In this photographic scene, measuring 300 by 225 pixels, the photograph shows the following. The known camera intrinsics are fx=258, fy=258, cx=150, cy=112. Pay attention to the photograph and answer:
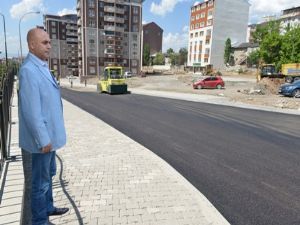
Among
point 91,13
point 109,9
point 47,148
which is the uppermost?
point 109,9

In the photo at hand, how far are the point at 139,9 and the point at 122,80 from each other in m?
58.0

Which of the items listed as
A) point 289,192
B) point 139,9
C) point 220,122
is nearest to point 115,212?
point 289,192

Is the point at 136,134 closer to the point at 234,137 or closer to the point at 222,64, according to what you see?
the point at 234,137

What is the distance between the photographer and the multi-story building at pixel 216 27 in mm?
76125

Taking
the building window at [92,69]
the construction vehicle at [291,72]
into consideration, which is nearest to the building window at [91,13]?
the building window at [92,69]

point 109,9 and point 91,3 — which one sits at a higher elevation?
point 91,3

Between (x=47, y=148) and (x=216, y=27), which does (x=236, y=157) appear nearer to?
(x=47, y=148)

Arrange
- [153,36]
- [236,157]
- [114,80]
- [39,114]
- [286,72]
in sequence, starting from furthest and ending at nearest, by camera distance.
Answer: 1. [153,36]
2. [286,72]
3. [114,80]
4. [236,157]
5. [39,114]

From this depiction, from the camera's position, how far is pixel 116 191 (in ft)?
14.4

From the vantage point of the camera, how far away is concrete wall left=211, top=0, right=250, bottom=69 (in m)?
76.2

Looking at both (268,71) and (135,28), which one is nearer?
(268,71)

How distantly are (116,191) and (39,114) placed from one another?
220 cm

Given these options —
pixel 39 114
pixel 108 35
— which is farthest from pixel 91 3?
pixel 39 114

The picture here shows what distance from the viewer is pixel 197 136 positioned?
865 centimetres
